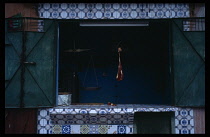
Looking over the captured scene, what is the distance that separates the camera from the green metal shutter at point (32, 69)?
5.71 metres

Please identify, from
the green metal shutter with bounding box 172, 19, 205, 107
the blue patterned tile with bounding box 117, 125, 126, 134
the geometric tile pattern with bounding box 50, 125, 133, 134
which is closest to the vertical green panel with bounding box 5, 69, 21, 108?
the geometric tile pattern with bounding box 50, 125, 133, 134

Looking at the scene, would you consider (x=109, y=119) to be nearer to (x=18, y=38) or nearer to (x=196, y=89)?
(x=196, y=89)

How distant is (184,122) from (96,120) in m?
2.29

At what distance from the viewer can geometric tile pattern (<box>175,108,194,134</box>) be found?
577 cm

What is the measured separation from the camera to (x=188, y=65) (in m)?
5.85

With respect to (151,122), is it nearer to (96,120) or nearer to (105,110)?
(105,110)

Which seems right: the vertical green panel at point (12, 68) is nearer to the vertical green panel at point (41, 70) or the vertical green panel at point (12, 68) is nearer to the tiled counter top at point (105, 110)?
the vertical green panel at point (41, 70)

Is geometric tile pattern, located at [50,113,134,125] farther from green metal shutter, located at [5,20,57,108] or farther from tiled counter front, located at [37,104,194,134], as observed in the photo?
green metal shutter, located at [5,20,57,108]

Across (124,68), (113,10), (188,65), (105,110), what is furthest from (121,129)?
(124,68)

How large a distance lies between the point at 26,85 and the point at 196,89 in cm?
442

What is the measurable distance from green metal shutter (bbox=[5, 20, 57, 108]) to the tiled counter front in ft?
1.31

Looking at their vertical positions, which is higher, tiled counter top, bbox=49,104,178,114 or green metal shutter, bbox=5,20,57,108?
green metal shutter, bbox=5,20,57,108

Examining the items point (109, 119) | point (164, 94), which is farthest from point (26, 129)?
point (164, 94)

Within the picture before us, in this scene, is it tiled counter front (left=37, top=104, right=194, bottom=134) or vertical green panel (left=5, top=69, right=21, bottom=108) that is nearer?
vertical green panel (left=5, top=69, right=21, bottom=108)
